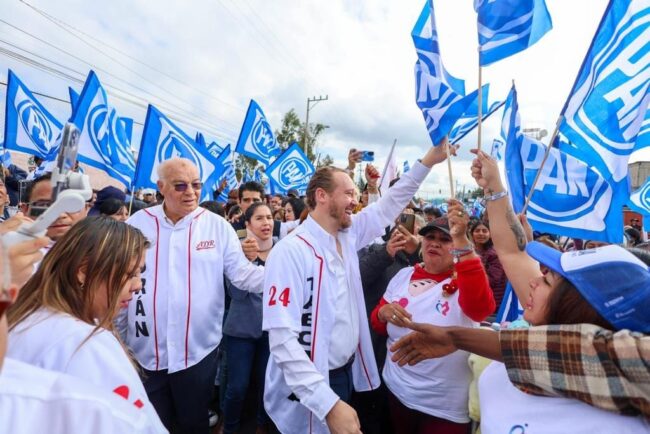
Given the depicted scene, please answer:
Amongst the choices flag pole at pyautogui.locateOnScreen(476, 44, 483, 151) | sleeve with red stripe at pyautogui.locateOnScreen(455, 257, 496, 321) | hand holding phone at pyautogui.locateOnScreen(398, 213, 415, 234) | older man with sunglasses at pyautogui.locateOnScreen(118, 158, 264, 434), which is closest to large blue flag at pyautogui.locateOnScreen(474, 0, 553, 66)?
flag pole at pyautogui.locateOnScreen(476, 44, 483, 151)

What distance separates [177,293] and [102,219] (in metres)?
1.14

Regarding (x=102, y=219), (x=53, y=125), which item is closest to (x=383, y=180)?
(x=102, y=219)

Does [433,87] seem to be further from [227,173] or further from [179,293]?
[227,173]

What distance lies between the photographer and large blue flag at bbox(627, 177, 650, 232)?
17.5 feet

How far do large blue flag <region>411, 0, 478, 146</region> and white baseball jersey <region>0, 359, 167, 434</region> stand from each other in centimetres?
248

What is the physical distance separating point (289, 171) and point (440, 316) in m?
6.31

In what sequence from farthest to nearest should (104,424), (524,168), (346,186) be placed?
(524,168) < (346,186) < (104,424)

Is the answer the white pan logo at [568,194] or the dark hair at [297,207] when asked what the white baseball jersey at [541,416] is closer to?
the white pan logo at [568,194]

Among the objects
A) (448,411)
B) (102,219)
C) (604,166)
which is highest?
(604,166)

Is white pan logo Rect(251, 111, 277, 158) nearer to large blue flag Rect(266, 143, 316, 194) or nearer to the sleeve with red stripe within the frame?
large blue flag Rect(266, 143, 316, 194)

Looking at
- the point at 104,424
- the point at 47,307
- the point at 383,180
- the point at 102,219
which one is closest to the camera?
the point at 104,424

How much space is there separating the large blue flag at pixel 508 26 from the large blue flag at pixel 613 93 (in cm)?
39

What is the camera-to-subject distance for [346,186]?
95.6 inches

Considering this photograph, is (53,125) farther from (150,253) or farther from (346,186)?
(346,186)
